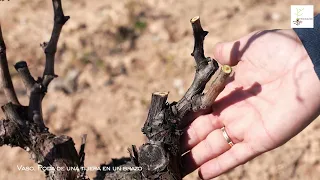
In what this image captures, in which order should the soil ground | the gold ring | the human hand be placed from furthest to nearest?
the soil ground
the gold ring
the human hand

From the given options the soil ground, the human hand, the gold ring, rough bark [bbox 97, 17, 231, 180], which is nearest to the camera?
rough bark [bbox 97, 17, 231, 180]

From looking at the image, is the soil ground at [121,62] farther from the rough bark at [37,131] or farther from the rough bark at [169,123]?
the rough bark at [169,123]

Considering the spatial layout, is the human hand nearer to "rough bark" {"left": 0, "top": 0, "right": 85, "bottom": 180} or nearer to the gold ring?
Result: the gold ring

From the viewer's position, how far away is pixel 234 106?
2092 millimetres

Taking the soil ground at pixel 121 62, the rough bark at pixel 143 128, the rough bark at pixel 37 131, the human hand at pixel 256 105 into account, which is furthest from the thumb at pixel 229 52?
the soil ground at pixel 121 62

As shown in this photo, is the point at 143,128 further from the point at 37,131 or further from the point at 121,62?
the point at 121,62

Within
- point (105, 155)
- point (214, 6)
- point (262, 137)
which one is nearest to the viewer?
point (262, 137)

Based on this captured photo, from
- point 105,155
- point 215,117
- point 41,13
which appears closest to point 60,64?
point 41,13

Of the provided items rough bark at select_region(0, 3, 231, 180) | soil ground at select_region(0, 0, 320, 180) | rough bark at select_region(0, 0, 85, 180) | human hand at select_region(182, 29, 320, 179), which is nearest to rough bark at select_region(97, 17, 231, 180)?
rough bark at select_region(0, 3, 231, 180)

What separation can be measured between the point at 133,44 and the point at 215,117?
83.1 inches

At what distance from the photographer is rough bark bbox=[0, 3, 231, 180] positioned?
6.02ft

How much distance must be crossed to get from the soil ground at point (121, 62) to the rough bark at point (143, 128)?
108 centimetres

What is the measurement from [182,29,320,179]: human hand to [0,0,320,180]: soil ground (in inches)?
41.8

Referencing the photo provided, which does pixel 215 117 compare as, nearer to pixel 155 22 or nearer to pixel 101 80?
pixel 101 80
